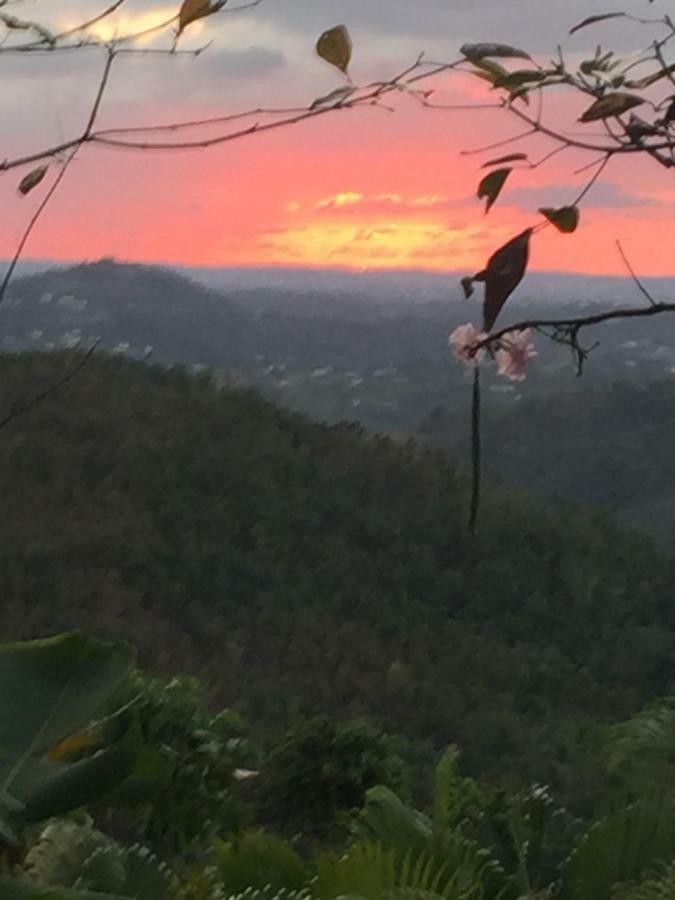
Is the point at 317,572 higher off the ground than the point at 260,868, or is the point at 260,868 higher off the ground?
the point at 260,868

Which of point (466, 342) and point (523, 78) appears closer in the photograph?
point (523, 78)

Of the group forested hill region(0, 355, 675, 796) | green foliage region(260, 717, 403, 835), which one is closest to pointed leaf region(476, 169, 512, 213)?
green foliage region(260, 717, 403, 835)

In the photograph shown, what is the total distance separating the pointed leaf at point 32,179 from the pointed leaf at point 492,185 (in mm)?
303

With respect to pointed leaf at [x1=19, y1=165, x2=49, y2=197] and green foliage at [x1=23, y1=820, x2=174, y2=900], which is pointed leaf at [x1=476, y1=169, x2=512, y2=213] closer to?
pointed leaf at [x1=19, y1=165, x2=49, y2=197]

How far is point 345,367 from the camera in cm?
3356

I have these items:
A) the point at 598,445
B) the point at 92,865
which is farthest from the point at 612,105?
the point at 598,445

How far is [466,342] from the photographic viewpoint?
2.93 feet

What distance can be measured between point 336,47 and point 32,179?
8.7 inches

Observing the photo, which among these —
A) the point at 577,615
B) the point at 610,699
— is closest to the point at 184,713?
the point at 610,699

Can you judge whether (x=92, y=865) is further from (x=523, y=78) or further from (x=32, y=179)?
(x=523, y=78)

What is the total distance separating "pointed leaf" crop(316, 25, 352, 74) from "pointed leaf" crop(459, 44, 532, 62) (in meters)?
0.10

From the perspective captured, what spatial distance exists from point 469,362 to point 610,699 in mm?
14548

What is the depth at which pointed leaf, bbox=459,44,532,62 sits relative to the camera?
2.24ft

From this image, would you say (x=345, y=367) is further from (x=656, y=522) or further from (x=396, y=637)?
(x=396, y=637)
